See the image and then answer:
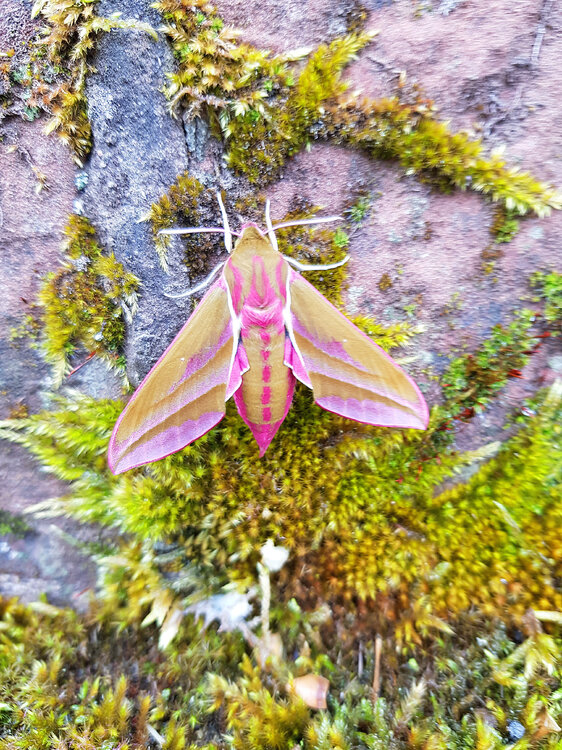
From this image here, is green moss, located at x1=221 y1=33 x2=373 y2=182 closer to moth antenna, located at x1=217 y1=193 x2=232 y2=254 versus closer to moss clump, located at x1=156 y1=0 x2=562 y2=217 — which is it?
moss clump, located at x1=156 y1=0 x2=562 y2=217

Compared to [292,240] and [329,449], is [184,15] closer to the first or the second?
[292,240]

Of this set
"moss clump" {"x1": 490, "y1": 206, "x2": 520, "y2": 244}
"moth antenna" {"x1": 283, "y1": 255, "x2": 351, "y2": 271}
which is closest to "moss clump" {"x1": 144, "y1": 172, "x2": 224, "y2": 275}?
"moth antenna" {"x1": 283, "y1": 255, "x2": 351, "y2": 271}

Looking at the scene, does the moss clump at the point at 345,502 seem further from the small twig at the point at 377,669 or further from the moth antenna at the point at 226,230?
the moth antenna at the point at 226,230

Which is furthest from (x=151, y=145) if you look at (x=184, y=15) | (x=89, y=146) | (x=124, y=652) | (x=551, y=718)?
(x=551, y=718)

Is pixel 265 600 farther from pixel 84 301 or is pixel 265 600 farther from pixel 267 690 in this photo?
pixel 84 301

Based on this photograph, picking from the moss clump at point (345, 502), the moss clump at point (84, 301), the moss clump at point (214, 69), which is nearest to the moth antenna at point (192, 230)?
the moss clump at point (84, 301)

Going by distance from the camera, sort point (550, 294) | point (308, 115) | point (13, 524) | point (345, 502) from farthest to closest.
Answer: point (13, 524)
point (345, 502)
point (550, 294)
point (308, 115)

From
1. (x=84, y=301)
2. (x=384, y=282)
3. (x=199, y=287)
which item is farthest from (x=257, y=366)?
(x=84, y=301)
